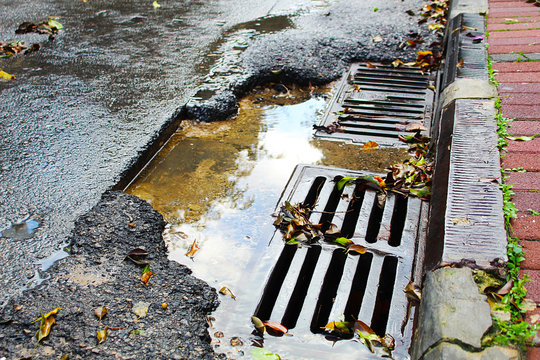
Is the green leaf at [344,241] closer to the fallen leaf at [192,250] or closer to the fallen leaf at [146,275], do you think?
the fallen leaf at [192,250]

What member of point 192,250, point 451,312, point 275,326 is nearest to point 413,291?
point 451,312

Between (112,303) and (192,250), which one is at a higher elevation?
(112,303)

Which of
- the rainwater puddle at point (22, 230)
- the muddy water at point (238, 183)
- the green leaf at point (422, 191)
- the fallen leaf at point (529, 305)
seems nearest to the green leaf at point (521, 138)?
the green leaf at point (422, 191)

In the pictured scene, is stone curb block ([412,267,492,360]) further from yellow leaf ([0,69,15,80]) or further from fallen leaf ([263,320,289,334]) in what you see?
yellow leaf ([0,69,15,80])

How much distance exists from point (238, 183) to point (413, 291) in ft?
3.60

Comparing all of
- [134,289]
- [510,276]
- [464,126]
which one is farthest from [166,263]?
[464,126]

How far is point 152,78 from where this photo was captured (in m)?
3.38

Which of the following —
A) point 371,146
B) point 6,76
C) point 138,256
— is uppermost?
point 6,76

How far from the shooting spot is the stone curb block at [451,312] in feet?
4.17

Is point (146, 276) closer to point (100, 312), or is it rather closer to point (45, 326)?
point (100, 312)

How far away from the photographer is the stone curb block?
4.17 ft

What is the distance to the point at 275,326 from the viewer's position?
163cm

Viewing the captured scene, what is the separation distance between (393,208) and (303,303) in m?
0.73

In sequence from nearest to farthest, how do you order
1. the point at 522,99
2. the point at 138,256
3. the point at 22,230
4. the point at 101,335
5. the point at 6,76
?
the point at 101,335 → the point at 138,256 → the point at 22,230 → the point at 522,99 → the point at 6,76
